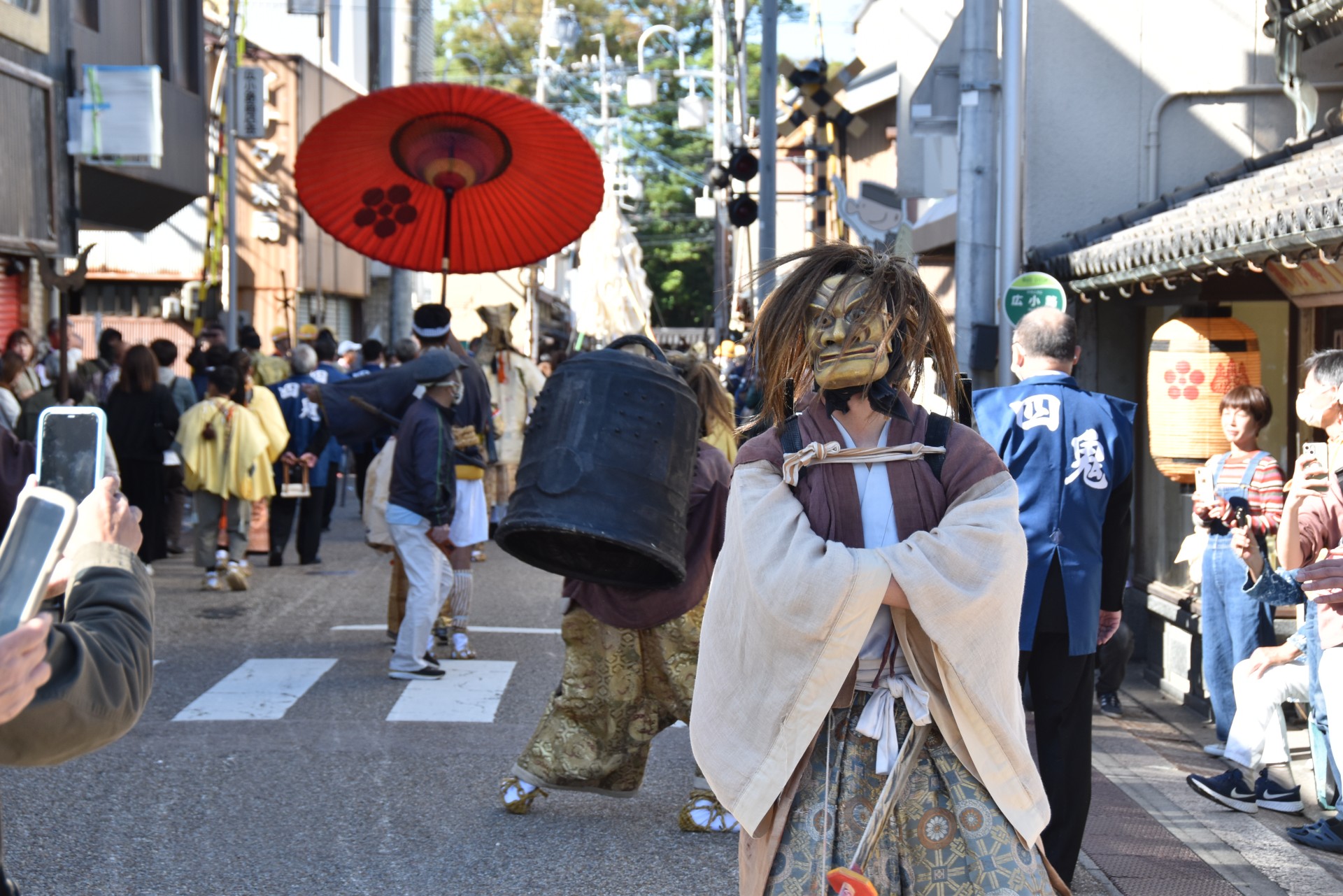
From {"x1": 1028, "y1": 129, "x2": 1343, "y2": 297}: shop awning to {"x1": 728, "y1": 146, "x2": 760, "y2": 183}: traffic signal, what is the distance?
26.1ft

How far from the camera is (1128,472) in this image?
492 centimetres

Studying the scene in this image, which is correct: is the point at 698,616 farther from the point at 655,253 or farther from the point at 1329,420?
the point at 655,253

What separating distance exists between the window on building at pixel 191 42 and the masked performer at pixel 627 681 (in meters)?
14.2

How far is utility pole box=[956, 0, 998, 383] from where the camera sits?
9.03 meters

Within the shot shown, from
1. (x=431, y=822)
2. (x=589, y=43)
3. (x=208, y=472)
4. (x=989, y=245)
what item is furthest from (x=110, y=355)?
(x=589, y=43)

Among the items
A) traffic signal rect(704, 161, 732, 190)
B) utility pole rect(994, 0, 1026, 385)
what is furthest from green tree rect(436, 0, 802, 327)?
utility pole rect(994, 0, 1026, 385)

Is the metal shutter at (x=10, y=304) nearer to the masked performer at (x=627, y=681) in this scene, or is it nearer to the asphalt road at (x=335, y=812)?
the asphalt road at (x=335, y=812)

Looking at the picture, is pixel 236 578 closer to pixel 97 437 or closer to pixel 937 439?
pixel 937 439

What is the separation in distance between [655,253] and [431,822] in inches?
1882

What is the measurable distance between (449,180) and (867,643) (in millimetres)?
6559

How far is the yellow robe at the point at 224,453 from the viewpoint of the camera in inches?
445

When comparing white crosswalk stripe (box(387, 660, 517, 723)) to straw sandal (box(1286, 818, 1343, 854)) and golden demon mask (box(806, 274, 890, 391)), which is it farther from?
golden demon mask (box(806, 274, 890, 391))

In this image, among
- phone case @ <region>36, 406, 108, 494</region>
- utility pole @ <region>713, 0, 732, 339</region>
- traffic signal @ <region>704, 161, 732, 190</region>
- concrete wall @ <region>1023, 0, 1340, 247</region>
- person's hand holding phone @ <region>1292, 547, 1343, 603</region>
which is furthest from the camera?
utility pole @ <region>713, 0, 732, 339</region>

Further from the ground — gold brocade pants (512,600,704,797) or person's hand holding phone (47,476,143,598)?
person's hand holding phone (47,476,143,598)
